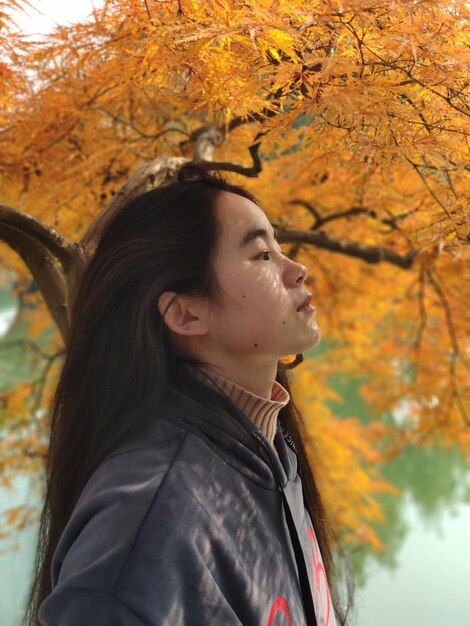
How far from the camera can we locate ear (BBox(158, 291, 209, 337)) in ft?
3.54

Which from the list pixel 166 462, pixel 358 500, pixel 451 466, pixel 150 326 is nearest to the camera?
pixel 166 462

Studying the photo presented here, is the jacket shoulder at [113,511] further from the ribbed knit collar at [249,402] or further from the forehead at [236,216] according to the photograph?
the forehead at [236,216]

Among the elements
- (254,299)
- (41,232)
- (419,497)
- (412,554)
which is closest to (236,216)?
(254,299)

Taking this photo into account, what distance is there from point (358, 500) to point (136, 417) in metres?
4.52

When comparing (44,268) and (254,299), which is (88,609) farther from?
(44,268)

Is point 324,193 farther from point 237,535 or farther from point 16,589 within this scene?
point 16,589

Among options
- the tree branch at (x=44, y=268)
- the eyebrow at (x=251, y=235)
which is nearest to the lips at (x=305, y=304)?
the eyebrow at (x=251, y=235)

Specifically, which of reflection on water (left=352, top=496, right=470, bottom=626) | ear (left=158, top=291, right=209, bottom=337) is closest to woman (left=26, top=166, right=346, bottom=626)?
ear (left=158, top=291, right=209, bottom=337)

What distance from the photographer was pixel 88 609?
792mm

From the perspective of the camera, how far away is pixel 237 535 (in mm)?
961

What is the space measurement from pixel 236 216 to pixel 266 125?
0.26 m

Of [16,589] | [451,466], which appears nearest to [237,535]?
[16,589]

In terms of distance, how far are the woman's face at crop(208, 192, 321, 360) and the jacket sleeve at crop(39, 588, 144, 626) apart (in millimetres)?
427

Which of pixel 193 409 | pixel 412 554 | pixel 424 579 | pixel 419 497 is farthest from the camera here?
pixel 419 497
